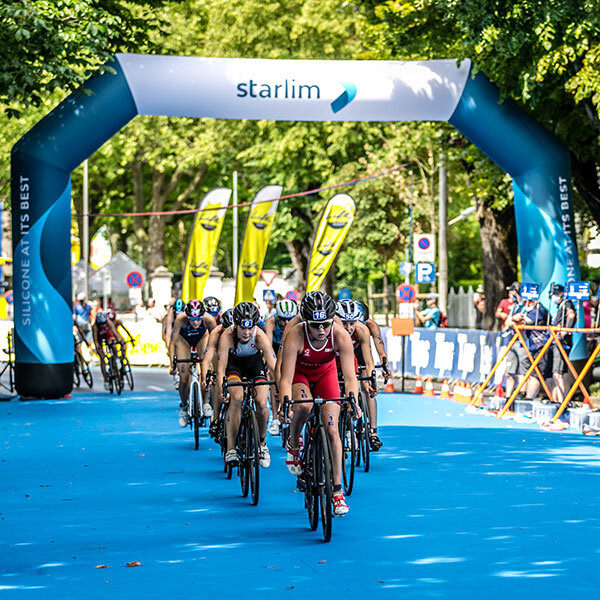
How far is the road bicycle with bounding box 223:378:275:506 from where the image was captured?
10660 mm

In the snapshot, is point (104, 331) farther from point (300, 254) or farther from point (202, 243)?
point (300, 254)

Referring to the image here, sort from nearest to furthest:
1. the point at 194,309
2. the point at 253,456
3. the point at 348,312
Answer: the point at 253,456
the point at 348,312
the point at 194,309

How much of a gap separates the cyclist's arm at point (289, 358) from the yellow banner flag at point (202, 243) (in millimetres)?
24029

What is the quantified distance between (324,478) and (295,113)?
13.2m

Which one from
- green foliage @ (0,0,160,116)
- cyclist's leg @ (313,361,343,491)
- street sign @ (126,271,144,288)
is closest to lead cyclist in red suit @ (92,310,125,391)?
green foliage @ (0,0,160,116)

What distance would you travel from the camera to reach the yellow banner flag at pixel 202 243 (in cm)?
3344

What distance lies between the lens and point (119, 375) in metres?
24.0

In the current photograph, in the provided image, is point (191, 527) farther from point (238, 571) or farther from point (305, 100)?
point (305, 100)

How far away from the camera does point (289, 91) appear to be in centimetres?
2092

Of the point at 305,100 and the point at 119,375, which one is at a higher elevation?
the point at 305,100

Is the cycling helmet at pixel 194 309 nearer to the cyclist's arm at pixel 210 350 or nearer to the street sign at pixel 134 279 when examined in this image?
the cyclist's arm at pixel 210 350

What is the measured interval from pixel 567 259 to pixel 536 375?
285cm

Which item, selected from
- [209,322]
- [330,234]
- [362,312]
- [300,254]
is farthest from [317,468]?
[300,254]

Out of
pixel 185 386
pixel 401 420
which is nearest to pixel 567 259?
pixel 401 420
